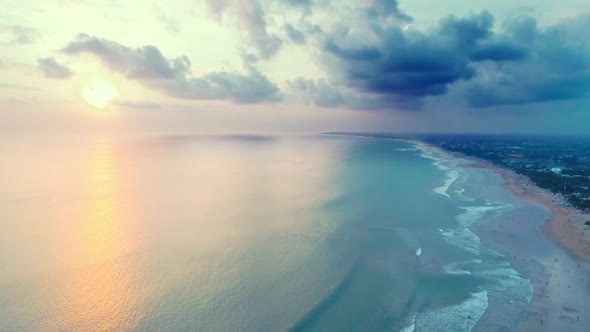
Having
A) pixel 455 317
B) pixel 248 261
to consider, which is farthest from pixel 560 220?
pixel 248 261

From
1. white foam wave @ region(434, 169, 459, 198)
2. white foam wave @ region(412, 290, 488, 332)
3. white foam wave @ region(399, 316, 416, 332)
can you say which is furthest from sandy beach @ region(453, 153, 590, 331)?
white foam wave @ region(434, 169, 459, 198)

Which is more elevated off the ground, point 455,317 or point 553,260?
point 553,260

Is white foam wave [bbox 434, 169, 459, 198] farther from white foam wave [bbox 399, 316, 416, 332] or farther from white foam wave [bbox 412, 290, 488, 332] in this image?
white foam wave [bbox 399, 316, 416, 332]

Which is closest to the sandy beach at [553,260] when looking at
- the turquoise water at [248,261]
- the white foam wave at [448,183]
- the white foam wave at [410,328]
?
the turquoise water at [248,261]

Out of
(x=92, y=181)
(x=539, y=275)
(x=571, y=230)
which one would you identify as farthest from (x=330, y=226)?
(x=92, y=181)

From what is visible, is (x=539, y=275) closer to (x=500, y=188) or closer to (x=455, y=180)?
(x=500, y=188)

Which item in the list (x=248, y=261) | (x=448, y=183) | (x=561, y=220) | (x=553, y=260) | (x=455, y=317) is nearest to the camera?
(x=455, y=317)

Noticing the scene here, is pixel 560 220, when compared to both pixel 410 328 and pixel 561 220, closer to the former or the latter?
pixel 561 220
